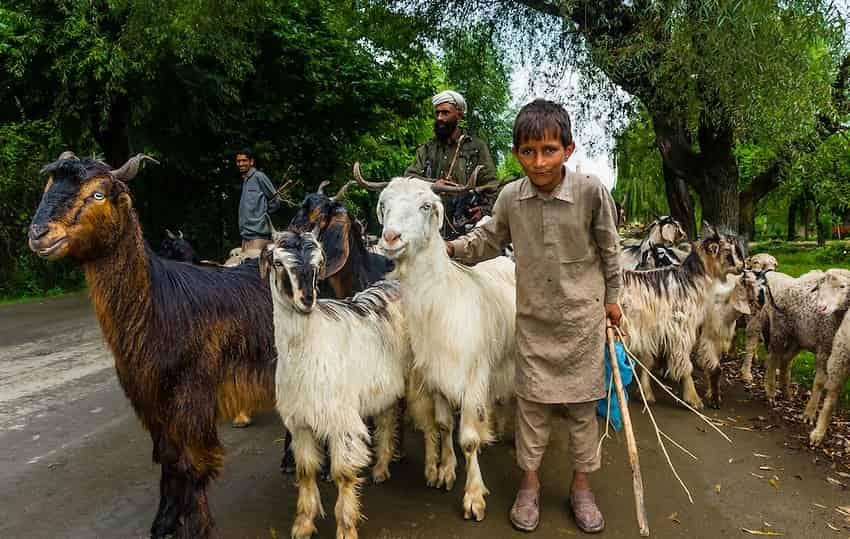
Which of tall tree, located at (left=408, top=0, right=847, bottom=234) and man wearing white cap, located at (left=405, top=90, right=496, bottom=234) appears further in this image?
tall tree, located at (left=408, top=0, right=847, bottom=234)

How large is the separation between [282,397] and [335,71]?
1468cm

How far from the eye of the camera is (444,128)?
538 centimetres

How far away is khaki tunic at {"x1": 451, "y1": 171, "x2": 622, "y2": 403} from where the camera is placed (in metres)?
3.26

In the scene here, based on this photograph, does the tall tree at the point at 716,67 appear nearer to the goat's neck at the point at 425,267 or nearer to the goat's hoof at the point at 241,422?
the goat's neck at the point at 425,267

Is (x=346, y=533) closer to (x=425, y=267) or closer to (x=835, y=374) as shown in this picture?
(x=425, y=267)

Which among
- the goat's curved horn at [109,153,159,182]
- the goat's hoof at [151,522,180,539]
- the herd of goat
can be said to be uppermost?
the goat's curved horn at [109,153,159,182]

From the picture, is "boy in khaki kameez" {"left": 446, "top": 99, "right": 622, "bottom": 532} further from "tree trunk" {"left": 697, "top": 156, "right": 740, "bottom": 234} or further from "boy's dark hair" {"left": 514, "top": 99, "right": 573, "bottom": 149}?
"tree trunk" {"left": 697, "top": 156, "right": 740, "bottom": 234}

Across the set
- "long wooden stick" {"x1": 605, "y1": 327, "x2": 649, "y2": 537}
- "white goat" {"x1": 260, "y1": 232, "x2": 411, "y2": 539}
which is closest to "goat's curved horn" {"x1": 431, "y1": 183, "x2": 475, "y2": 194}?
"white goat" {"x1": 260, "y1": 232, "x2": 411, "y2": 539}

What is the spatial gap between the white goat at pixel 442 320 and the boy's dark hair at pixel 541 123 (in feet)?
2.23

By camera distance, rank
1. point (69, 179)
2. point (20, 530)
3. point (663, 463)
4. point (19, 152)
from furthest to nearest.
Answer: point (19, 152), point (663, 463), point (20, 530), point (69, 179)

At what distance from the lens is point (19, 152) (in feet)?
40.7

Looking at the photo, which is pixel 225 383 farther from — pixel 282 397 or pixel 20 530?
pixel 20 530

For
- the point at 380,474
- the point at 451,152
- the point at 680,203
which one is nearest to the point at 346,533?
the point at 380,474

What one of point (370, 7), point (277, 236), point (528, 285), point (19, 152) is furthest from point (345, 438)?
point (19, 152)
